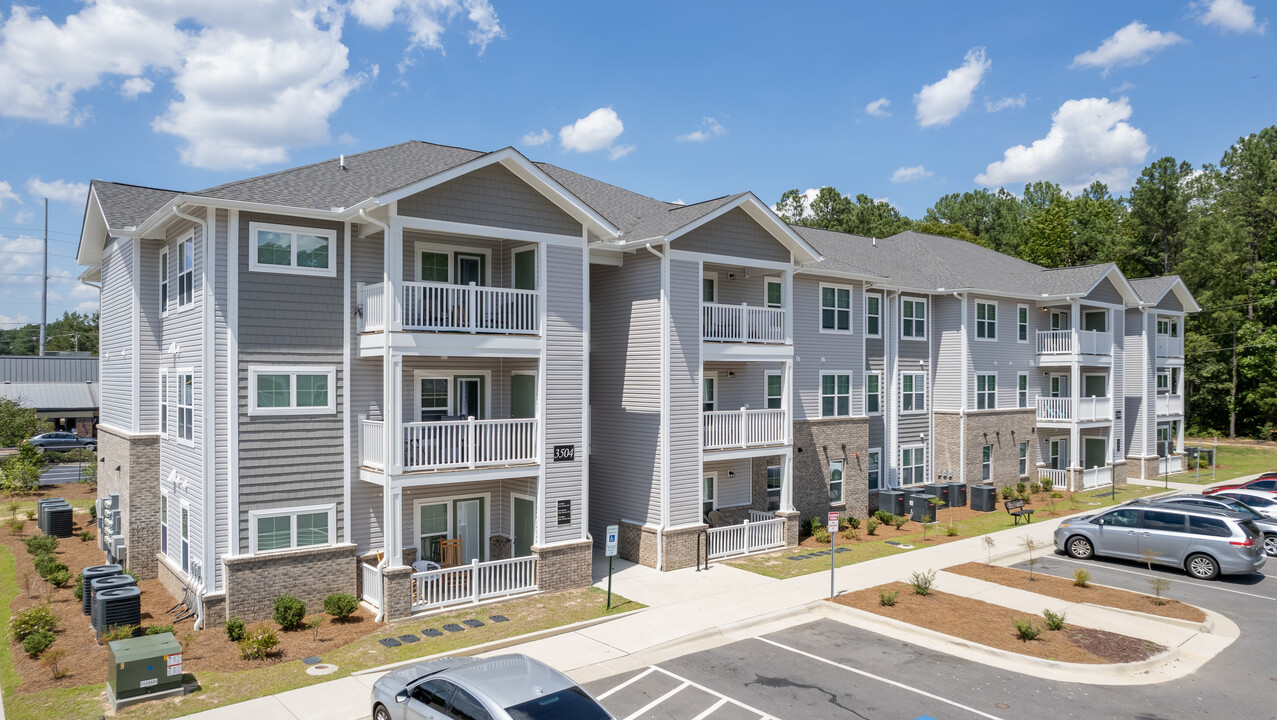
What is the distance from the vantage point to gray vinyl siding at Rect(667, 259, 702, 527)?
2059 cm

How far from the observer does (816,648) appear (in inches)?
576

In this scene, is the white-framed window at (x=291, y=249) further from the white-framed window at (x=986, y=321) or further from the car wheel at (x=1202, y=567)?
the white-framed window at (x=986, y=321)

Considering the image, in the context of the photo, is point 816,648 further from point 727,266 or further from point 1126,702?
point 727,266

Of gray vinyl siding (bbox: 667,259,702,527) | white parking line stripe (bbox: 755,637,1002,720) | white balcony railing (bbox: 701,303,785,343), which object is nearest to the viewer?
white parking line stripe (bbox: 755,637,1002,720)

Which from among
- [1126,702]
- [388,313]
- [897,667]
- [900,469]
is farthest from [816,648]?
[900,469]

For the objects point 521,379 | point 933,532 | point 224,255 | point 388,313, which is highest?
point 224,255

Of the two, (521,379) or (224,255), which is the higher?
(224,255)

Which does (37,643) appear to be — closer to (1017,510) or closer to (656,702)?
(656,702)

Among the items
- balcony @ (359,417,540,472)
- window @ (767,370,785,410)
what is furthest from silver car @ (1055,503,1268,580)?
balcony @ (359,417,540,472)

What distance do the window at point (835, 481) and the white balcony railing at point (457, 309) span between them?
13.0 m

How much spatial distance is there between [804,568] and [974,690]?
26.5 feet

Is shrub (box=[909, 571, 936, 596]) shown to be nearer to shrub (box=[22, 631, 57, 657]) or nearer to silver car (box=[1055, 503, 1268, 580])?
silver car (box=[1055, 503, 1268, 580])

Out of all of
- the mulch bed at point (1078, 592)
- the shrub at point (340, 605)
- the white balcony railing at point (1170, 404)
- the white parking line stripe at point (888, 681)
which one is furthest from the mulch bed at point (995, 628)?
the white balcony railing at point (1170, 404)

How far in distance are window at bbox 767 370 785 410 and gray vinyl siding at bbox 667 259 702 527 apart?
4.39 m
